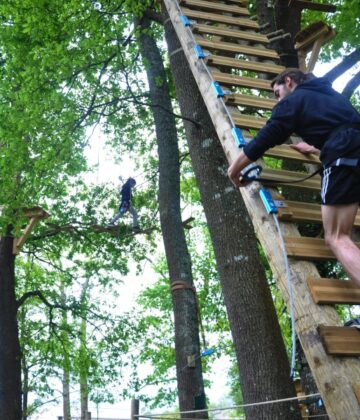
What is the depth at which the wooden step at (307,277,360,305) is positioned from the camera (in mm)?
2252

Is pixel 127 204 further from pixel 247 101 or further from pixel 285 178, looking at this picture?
pixel 285 178

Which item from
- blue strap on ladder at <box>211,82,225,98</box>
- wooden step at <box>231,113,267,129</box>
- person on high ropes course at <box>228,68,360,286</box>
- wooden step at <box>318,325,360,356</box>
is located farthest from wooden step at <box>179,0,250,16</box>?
wooden step at <box>318,325,360,356</box>

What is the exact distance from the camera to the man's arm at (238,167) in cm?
269

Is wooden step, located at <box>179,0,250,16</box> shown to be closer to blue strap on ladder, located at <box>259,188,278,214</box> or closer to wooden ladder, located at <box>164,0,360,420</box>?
wooden ladder, located at <box>164,0,360,420</box>

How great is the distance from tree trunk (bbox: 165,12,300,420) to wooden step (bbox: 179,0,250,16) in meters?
1.01

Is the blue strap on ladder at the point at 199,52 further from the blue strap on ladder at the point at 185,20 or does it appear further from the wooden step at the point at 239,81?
the blue strap on ladder at the point at 185,20

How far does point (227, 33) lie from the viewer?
466cm

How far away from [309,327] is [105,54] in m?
4.91

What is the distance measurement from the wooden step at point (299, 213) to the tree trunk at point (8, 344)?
303 inches

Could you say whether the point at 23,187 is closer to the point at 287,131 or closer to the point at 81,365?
the point at 287,131

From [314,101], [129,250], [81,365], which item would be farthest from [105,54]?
[81,365]

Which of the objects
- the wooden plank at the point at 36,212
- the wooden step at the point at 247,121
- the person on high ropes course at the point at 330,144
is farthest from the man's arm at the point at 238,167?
the wooden plank at the point at 36,212

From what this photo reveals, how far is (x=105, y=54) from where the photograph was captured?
20.2 ft

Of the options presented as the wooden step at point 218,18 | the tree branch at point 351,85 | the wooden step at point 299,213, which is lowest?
the wooden step at point 299,213
